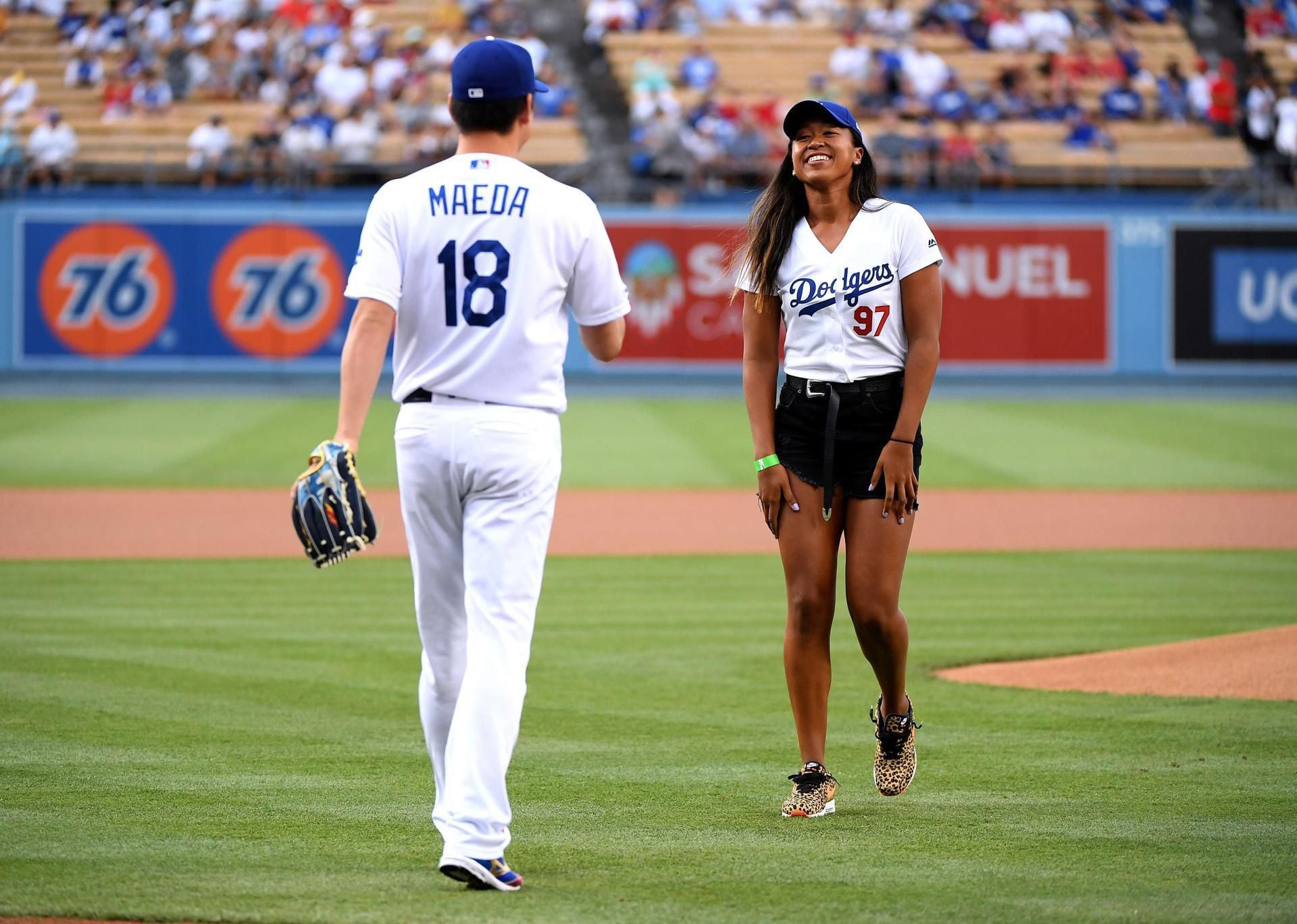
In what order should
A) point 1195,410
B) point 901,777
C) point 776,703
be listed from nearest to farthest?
point 901,777
point 776,703
point 1195,410

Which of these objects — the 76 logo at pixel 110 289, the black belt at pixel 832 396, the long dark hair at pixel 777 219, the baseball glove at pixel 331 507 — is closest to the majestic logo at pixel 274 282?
the 76 logo at pixel 110 289

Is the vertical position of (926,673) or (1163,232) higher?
(926,673)

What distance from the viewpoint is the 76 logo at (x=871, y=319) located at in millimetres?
5457

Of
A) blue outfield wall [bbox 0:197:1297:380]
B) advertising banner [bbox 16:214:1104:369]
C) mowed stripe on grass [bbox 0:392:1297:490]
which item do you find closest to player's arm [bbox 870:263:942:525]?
mowed stripe on grass [bbox 0:392:1297:490]

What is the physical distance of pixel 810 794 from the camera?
544cm

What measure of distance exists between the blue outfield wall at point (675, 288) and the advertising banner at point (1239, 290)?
2cm

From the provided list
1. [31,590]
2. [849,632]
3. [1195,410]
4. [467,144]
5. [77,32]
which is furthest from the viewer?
[77,32]

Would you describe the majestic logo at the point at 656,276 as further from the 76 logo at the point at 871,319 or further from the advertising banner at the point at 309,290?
the 76 logo at the point at 871,319

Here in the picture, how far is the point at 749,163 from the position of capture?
25.2 meters

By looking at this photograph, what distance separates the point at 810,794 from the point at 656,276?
2019 cm

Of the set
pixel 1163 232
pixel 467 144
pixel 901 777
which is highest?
pixel 467 144

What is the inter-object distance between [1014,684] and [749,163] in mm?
17785

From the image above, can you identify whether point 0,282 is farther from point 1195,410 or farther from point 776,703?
point 776,703

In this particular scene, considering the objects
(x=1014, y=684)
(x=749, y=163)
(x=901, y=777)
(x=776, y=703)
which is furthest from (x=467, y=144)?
(x=749, y=163)
